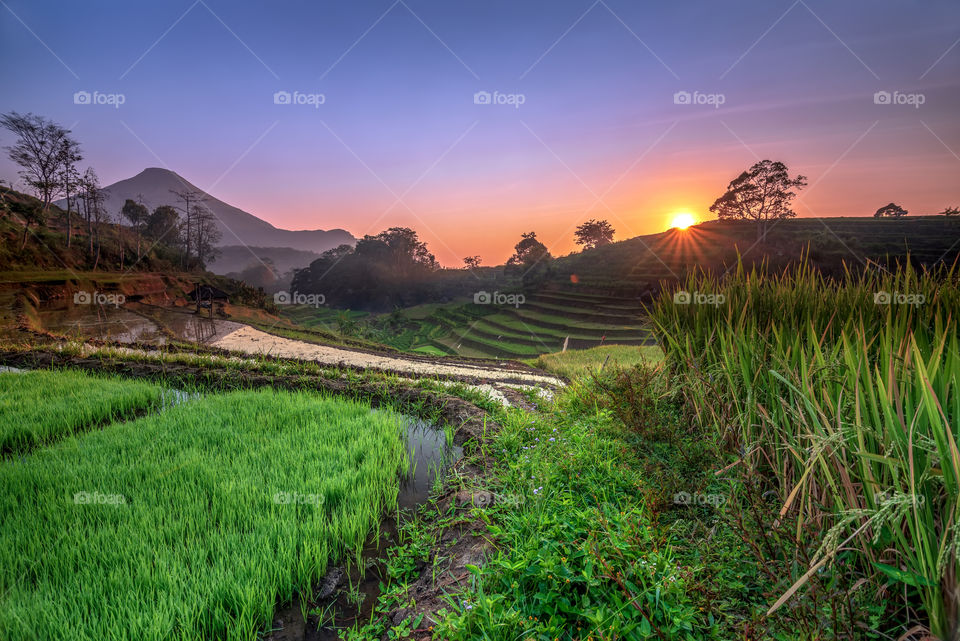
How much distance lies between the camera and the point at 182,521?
293 cm

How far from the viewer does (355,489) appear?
360cm

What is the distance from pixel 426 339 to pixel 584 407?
36860mm

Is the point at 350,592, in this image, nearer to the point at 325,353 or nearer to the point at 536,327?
the point at 325,353

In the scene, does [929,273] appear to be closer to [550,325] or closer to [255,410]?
[255,410]

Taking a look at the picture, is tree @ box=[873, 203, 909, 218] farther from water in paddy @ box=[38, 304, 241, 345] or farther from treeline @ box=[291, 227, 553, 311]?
water in paddy @ box=[38, 304, 241, 345]

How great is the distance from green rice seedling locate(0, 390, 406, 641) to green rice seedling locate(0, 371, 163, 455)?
0.84m

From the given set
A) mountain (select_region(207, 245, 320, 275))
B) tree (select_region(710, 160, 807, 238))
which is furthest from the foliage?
mountain (select_region(207, 245, 320, 275))

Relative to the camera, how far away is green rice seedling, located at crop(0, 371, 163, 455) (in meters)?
4.73

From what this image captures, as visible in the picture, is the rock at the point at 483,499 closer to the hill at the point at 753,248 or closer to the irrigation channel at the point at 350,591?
the irrigation channel at the point at 350,591

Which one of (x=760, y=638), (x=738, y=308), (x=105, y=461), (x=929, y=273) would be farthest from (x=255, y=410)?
(x=929, y=273)

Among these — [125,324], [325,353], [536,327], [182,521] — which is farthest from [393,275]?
[182,521]

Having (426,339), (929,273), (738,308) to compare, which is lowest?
(426,339)

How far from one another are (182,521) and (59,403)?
478cm

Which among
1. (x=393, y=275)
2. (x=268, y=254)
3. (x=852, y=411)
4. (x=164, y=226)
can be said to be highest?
(x=268, y=254)
